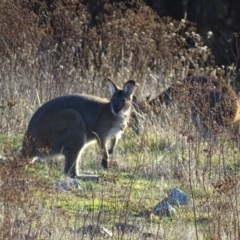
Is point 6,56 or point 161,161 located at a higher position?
point 6,56

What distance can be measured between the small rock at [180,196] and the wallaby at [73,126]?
105 cm

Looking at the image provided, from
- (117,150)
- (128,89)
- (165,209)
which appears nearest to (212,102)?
(128,89)

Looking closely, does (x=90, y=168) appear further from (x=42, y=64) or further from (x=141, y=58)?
(x=141, y=58)

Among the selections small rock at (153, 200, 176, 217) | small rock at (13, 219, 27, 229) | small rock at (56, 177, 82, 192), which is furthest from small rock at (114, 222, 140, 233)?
small rock at (56, 177, 82, 192)

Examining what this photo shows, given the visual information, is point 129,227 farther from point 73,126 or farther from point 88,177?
point 73,126

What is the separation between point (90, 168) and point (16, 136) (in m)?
1.06

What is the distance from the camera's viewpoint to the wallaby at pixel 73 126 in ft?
29.4

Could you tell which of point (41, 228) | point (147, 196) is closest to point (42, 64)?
point (147, 196)

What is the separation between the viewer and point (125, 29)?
12758mm

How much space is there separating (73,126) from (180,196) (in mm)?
1796

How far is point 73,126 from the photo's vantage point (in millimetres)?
9109

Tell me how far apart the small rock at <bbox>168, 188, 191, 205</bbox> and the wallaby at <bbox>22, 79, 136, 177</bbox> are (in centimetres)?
105

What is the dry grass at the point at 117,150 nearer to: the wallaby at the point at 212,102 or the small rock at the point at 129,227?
the small rock at the point at 129,227

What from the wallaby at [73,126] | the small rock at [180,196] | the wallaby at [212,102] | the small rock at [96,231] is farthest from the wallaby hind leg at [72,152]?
the small rock at [96,231]
